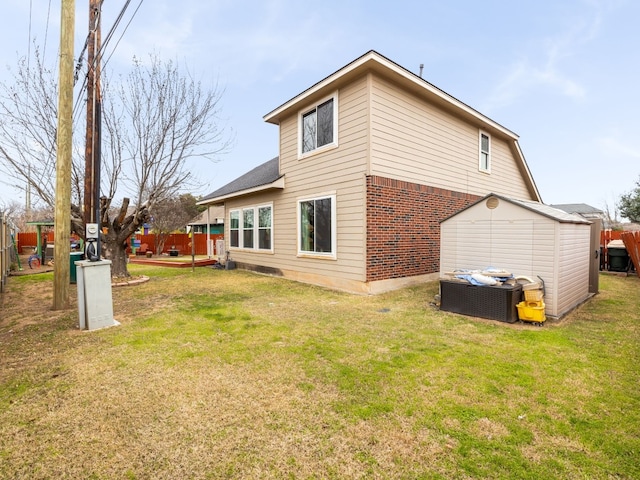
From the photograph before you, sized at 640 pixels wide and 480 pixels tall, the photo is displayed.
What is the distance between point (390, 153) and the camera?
8250 millimetres

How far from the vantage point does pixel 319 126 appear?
9.28m

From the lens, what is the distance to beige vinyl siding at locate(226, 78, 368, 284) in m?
7.88

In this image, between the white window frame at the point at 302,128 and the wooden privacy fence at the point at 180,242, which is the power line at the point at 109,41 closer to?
the white window frame at the point at 302,128

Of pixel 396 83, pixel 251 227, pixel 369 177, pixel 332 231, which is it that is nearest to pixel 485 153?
pixel 396 83

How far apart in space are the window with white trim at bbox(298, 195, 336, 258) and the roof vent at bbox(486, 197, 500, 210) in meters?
3.75

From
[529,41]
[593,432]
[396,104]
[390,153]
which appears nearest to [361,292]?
[390,153]

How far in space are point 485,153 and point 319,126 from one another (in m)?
6.70

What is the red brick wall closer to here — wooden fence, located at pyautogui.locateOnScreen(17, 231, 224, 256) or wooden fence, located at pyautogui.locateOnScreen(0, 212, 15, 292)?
wooden fence, located at pyautogui.locateOnScreen(0, 212, 15, 292)

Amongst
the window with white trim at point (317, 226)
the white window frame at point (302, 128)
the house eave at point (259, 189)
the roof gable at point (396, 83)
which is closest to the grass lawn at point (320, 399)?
the window with white trim at point (317, 226)

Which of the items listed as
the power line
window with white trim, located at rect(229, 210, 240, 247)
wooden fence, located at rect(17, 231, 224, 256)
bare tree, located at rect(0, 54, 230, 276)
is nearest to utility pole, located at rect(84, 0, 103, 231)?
the power line

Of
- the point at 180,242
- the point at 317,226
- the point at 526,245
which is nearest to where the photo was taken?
the point at 526,245

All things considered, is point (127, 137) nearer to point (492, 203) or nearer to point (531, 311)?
point (492, 203)

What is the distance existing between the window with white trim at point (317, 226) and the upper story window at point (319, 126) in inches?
63.6

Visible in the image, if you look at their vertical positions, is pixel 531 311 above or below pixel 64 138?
below
